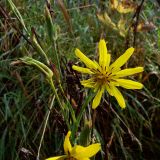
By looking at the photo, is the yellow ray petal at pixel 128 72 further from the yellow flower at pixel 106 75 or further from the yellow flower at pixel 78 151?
the yellow flower at pixel 78 151

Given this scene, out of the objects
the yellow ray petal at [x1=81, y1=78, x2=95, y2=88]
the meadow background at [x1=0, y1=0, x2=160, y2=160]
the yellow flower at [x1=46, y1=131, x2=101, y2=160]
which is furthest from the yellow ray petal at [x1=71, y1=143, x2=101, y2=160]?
the meadow background at [x1=0, y1=0, x2=160, y2=160]

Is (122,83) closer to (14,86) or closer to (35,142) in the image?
(35,142)

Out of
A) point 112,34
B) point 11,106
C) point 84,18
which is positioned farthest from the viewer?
point 84,18

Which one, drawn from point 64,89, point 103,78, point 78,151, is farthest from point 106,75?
point 64,89

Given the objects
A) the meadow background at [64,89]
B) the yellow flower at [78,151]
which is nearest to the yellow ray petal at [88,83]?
the yellow flower at [78,151]

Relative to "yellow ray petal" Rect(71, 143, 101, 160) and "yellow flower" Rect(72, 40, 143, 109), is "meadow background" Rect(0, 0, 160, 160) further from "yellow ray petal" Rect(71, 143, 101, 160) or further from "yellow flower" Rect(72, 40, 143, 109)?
"yellow ray petal" Rect(71, 143, 101, 160)

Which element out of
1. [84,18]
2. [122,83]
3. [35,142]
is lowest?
[35,142]

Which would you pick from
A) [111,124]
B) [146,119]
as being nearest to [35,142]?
[111,124]

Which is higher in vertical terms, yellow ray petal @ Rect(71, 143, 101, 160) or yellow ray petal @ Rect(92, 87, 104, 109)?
yellow ray petal @ Rect(92, 87, 104, 109)

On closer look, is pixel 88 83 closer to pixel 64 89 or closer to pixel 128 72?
pixel 128 72
